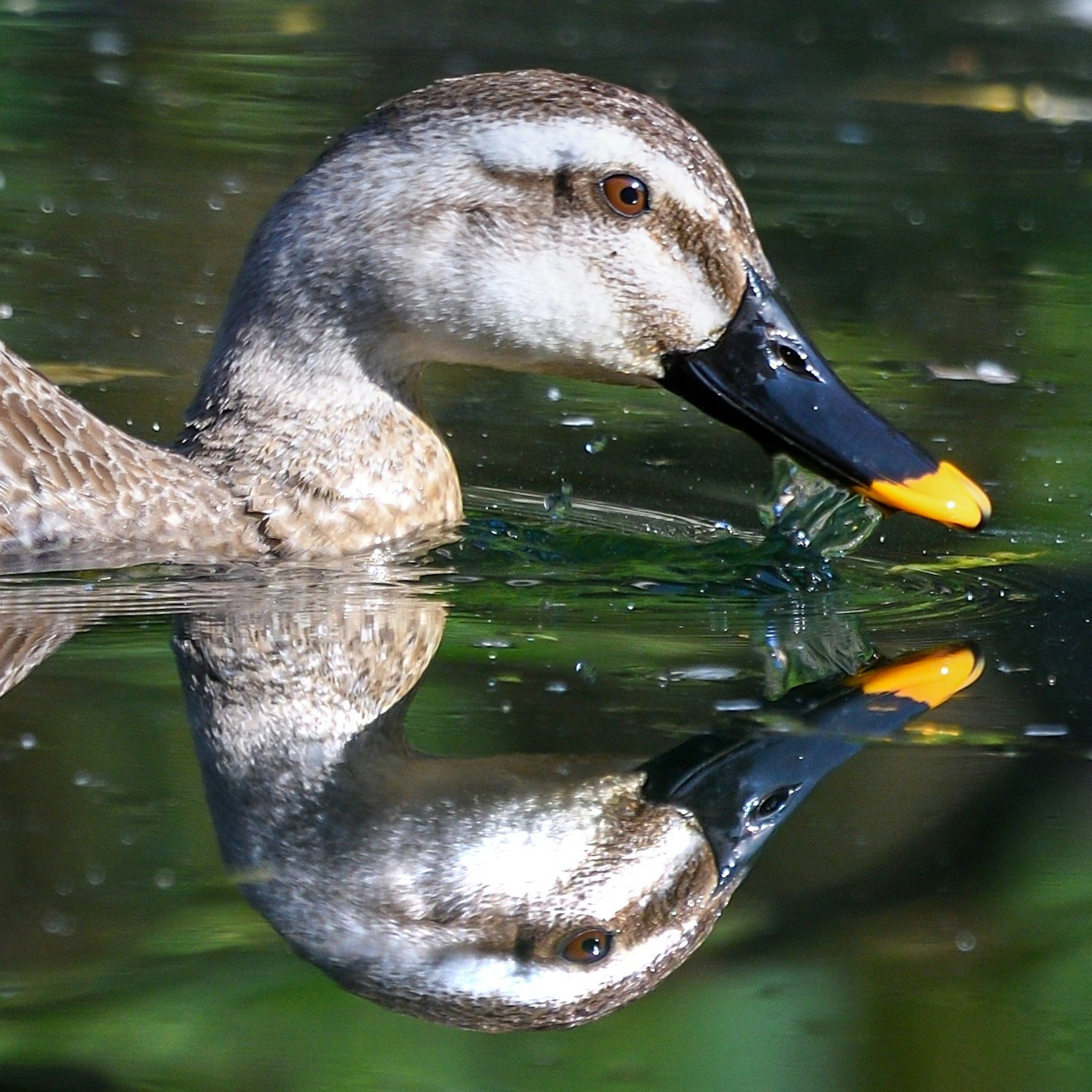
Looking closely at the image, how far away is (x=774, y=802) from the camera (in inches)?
146

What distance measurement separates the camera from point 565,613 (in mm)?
4801

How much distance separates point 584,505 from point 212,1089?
3085mm

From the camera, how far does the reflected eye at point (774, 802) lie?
3.66 m

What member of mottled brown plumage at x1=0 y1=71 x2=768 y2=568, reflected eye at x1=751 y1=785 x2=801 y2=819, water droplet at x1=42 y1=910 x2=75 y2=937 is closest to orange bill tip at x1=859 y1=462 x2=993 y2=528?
mottled brown plumage at x1=0 y1=71 x2=768 y2=568

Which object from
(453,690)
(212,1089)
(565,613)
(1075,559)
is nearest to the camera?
(212,1089)

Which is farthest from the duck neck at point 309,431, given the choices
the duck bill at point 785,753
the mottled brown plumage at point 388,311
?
the duck bill at point 785,753

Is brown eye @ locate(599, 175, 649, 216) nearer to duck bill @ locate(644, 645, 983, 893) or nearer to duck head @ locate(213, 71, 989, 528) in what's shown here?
duck head @ locate(213, 71, 989, 528)

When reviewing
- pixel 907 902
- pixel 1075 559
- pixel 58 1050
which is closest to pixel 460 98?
pixel 1075 559

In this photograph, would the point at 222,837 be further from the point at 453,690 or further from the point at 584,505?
the point at 584,505

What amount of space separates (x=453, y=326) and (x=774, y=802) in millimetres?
1722

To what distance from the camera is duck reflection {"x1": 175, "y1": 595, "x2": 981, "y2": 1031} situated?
325 cm

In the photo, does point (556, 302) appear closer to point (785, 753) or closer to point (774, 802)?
point (785, 753)

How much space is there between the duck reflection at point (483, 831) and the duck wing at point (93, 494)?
0.65 m

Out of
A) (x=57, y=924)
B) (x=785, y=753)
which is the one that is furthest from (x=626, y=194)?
(x=57, y=924)
